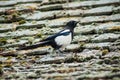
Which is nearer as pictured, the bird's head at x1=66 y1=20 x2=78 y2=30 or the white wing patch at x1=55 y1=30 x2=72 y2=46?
the white wing patch at x1=55 y1=30 x2=72 y2=46

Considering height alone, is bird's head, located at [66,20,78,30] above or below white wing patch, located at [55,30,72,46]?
above

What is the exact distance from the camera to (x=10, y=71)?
403cm

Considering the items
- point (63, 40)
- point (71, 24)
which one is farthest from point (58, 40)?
point (71, 24)

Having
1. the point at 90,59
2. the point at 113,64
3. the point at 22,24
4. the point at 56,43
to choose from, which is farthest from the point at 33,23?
the point at 113,64

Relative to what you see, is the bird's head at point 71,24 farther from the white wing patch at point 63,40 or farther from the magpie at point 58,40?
the white wing patch at point 63,40

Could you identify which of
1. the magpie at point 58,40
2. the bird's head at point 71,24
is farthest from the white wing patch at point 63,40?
the bird's head at point 71,24

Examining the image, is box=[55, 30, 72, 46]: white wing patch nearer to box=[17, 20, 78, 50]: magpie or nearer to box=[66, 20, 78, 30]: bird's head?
box=[17, 20, 78, 50]: magpie

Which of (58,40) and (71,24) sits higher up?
(71,24)

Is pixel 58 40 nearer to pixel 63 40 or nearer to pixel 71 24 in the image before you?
pixel 63 40

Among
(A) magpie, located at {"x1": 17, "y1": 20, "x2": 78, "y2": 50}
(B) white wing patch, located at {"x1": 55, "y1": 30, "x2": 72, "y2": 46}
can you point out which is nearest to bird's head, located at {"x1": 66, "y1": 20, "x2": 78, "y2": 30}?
(A) magpie, located at {"x1": 17, "y1": 20, "x2": 78, "y2": 50}

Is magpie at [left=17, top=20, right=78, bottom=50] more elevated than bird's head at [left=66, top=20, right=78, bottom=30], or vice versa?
bird's head at [left=66, top=20, right=78, bottom=30]

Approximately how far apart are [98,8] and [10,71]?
2.06 meters

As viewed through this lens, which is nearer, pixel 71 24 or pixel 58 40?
pixel 58 40

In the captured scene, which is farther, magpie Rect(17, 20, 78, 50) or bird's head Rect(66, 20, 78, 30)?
bird's head Rect(66, 20, 78, 30)
